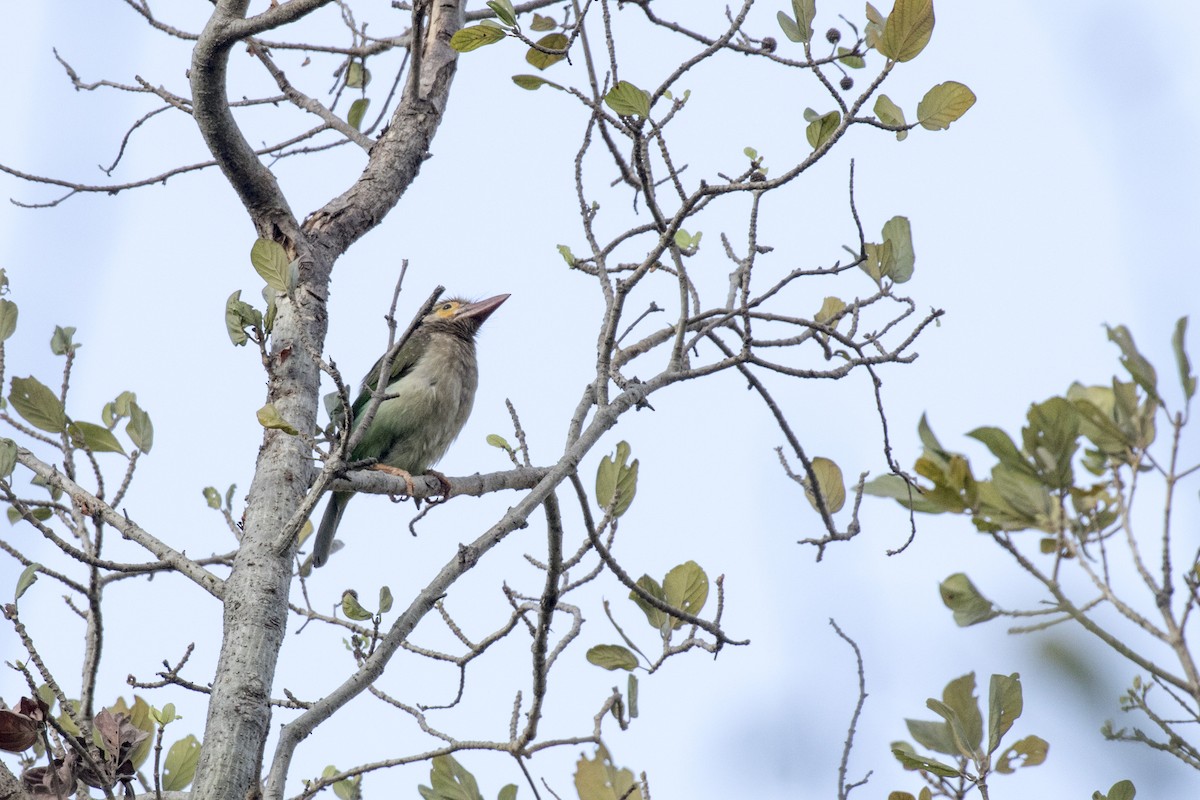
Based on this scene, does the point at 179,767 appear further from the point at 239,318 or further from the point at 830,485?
the point at 830,485

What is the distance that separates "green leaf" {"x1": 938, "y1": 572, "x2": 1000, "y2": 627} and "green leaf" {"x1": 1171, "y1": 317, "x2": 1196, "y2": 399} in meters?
0.46

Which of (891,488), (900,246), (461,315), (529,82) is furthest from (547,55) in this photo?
(461,315)

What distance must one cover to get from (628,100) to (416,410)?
247cm

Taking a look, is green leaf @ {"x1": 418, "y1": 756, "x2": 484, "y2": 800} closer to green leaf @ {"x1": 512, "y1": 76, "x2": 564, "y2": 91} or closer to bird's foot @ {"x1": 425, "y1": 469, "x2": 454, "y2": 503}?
bird's foot @ {"x1": 425, "y1": 469, "x2": 454, "y2": 503}

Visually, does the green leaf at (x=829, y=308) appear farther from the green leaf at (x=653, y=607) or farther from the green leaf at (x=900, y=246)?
the green leaf at (x=653, y=607)

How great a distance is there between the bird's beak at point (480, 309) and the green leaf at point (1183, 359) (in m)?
5.11

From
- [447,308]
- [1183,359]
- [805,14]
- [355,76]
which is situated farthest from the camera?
[447,308]

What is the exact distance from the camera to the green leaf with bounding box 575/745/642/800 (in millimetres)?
3041

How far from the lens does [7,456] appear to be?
10.1ft

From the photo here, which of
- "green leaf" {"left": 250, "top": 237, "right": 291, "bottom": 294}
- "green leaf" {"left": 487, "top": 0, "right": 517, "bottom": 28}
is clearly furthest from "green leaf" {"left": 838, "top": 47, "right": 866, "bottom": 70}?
"green leaf" {"left": 250, "top": 237, "right": 291, "bottom": 294}

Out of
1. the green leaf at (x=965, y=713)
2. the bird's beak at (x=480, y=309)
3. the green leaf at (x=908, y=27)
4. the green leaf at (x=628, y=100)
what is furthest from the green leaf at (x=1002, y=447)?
the bird's beak at (x=480, y=309)

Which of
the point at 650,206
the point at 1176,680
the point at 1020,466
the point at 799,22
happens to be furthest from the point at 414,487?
the point at 1176,680

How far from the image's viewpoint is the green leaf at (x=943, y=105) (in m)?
3.10

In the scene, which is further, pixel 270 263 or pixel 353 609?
pixel 353 609
